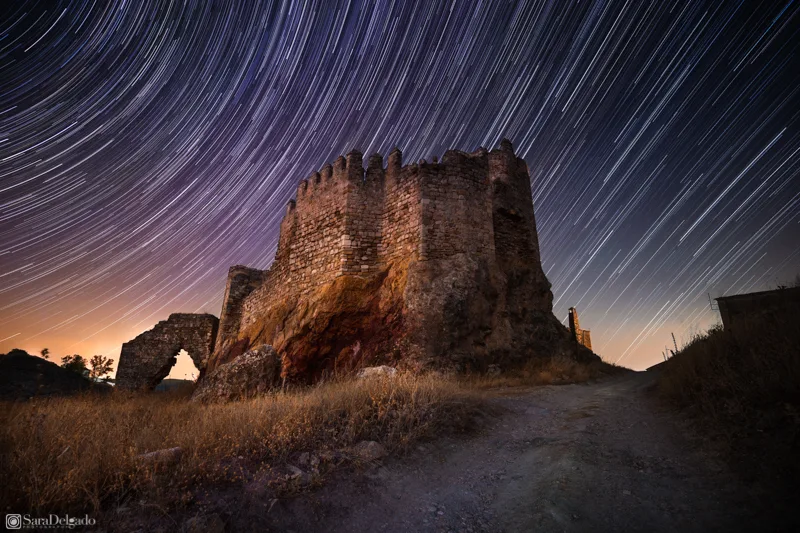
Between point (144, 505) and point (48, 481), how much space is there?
→ 0.78m

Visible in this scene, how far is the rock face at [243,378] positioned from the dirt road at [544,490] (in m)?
5.44

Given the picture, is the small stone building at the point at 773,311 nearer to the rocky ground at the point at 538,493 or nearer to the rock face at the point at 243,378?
the rocky ground at the point at 538,493

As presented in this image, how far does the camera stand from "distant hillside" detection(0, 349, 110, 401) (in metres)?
12.2

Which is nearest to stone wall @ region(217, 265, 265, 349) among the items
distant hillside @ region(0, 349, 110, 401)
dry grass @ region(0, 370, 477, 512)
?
distant hillside @ region(0, 349, 110, 401)

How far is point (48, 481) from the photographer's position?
255cm

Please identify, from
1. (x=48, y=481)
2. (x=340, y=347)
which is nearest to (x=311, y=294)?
(x=340, y=347)

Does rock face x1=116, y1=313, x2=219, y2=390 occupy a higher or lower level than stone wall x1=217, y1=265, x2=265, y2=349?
lower

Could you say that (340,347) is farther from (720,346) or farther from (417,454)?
(720,346)

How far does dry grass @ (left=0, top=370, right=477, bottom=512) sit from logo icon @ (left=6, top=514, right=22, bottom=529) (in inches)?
3.9

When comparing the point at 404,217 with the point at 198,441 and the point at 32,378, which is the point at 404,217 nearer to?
the point at 198,441

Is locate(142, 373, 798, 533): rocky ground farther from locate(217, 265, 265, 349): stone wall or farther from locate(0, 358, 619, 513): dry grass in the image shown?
locate(217, 265, 265, 349): stone wall

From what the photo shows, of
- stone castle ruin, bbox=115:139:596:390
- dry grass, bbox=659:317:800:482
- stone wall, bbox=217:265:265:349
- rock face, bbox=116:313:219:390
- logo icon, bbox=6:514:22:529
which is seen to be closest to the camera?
logo icon, bbox=6:514:22:529

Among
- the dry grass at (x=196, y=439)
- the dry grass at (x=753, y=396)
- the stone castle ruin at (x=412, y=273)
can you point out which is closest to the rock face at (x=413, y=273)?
the stone castle ruin at (x=412, y=273)

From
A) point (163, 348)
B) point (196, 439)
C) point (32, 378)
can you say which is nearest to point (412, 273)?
point (196, 439)
